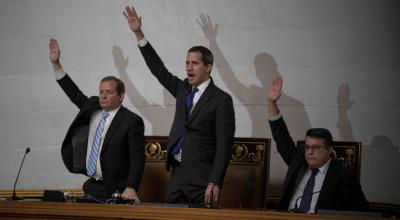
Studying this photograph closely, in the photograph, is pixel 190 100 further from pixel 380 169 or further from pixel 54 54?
pixel 380 169

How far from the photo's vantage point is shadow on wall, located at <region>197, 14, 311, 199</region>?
5.89 m

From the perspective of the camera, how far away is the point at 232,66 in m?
6.07

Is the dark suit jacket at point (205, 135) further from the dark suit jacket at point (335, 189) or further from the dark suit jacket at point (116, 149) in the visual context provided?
the dark suit jacket at point (335, 189)

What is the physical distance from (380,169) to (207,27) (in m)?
1.64

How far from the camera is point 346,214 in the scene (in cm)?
372

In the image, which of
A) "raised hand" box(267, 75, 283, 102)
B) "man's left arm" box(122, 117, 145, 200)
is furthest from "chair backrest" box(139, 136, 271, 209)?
"man's left arm" box(122, 117, 145, 200)

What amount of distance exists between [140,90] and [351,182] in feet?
6.99

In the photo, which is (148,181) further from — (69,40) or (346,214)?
(346,214)

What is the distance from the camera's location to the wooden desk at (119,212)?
3504 mm

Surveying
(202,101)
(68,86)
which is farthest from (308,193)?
(68,86)

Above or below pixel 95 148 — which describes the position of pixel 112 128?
above

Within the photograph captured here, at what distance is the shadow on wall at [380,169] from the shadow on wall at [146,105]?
4.40 feet

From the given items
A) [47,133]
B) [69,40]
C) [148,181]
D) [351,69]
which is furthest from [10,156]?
[351,69]

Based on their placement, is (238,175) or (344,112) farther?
(344,112)
